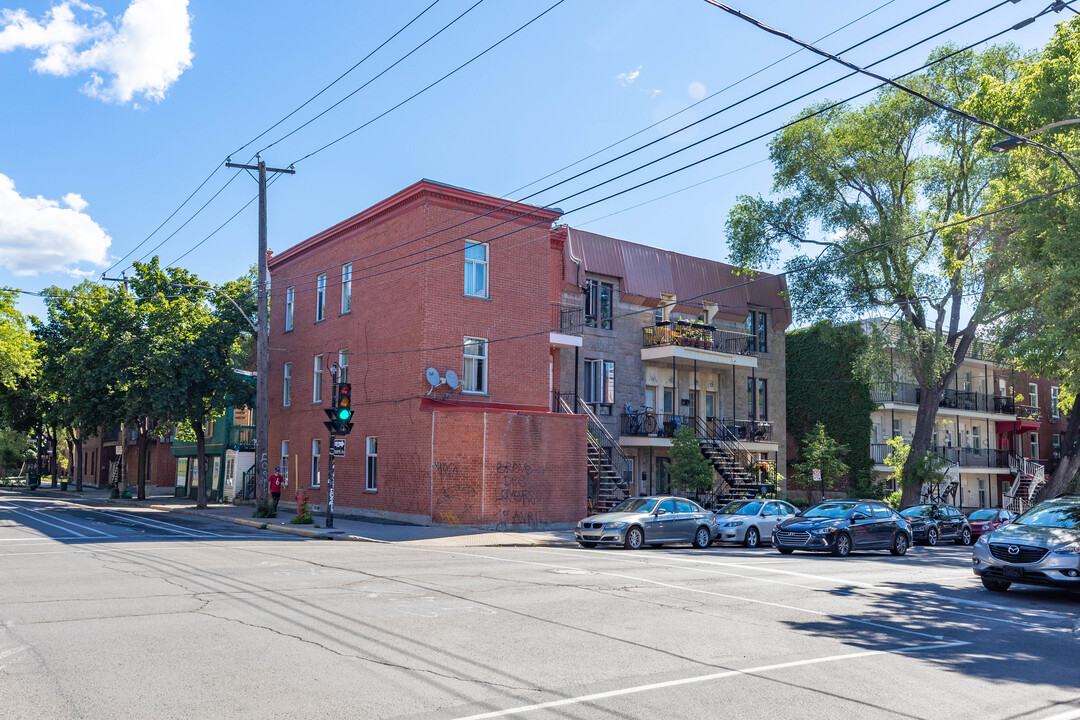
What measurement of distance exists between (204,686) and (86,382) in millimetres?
31665

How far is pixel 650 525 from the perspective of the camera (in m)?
21.9

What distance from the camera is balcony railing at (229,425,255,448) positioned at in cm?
4172

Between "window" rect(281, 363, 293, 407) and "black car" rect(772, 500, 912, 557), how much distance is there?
21079mm

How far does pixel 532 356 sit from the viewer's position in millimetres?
29469

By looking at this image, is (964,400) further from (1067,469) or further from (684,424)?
(684,424)

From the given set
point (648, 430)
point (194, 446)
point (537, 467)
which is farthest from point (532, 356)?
point (194, 446)

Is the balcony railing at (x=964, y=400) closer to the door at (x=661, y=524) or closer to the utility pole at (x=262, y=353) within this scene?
the door at (x=661, y=524)

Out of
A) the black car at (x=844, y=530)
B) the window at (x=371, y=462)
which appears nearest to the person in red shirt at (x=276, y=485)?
the window at (x=371, y=462)

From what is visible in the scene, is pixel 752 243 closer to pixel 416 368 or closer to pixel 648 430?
pixel 648 430

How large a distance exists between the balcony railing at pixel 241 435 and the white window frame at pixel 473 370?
1772cm

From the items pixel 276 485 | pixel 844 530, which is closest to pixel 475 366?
pixel 276 485

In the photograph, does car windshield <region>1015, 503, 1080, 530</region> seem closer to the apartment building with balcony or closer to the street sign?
the apartment building with balcony

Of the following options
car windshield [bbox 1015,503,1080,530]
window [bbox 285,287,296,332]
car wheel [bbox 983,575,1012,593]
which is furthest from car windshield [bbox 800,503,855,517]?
window [bbox 285,287,296,332]

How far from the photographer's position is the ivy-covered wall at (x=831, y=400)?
41875mm
